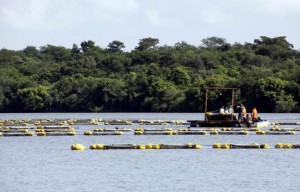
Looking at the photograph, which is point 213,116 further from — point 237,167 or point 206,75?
point 206,75

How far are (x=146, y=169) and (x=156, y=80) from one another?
91612 millimetres

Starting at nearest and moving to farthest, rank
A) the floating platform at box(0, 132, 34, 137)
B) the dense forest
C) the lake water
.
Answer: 1. the lake water
2. the floating platform at box(0, 132, 34, 137)
3. the dense forest

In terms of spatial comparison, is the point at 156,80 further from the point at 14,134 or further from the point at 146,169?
the point at 146,169

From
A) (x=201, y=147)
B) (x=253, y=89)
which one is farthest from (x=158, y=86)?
(x=201, y=147)

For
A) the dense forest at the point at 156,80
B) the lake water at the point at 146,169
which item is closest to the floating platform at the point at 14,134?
the lake water at the point at 146,169

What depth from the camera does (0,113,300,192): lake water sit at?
4066cm

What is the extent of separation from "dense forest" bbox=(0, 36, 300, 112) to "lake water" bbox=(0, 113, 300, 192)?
6357 centimetres

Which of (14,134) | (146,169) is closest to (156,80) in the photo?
(14,134)

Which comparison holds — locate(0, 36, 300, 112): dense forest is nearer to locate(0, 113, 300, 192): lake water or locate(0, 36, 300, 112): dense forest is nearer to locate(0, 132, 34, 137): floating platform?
locate(0, 132, 34, 137): floating platform

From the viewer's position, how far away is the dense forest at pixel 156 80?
124 meters

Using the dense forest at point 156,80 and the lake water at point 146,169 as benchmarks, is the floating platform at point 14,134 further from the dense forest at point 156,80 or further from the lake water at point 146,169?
the dense forest at point 156,80

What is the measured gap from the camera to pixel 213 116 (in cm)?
7638

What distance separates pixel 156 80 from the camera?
138125 millimetres

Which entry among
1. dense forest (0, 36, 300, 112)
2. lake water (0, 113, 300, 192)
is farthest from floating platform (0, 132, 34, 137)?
dense forest (0, 36, 300, 112)
